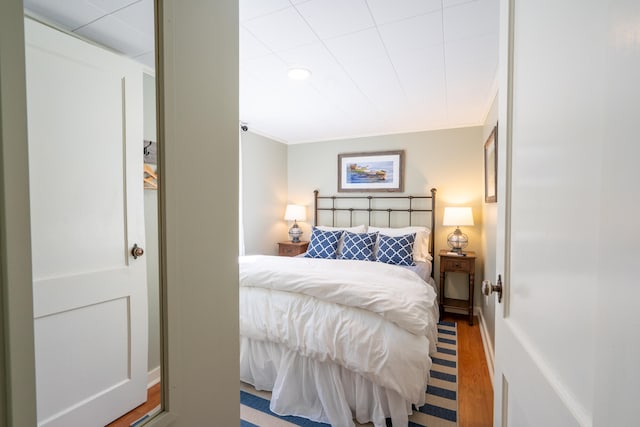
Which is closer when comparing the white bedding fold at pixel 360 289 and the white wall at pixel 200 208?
the white wall at pixel 200 208

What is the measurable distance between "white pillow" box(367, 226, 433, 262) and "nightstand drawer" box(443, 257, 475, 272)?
0.22 m

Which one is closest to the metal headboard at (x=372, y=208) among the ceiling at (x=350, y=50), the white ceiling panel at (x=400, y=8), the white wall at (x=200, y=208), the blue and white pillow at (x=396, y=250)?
the blue and white pillow at (x=396, y=250)

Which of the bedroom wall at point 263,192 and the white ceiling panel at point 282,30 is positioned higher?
the white ceiling panel at point 282,30

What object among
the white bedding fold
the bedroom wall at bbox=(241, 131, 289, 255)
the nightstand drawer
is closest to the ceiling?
the bedroom wall at bbox=(241, 131, 289, 255)

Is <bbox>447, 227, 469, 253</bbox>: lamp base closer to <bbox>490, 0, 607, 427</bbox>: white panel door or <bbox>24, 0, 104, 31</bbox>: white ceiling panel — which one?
<bbox>490, 0, 607, 427</bbox>: white panel door

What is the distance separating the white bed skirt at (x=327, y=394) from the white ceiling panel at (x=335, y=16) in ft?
6.74

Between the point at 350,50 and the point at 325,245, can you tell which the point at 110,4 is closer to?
the point at 350,50

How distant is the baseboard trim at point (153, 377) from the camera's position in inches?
30.5

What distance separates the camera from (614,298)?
0.35 meters

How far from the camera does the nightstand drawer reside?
3.21m

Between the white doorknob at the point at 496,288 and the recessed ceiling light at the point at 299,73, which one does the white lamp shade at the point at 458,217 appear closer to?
the recessed ceiling light at the point at 299,73

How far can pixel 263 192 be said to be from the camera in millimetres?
4152

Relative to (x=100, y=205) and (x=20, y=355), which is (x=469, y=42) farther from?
(x=20, y=355)

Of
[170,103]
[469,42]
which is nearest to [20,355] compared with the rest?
[170,103]
